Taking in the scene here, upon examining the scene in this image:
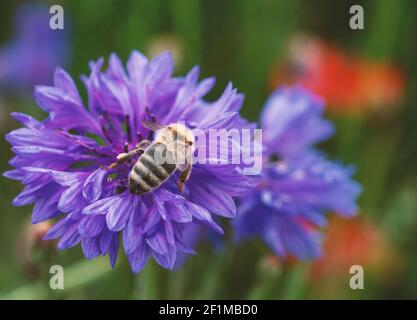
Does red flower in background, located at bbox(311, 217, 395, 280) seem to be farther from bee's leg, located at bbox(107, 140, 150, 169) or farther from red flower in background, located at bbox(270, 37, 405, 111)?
bee's leg, located at bbox(107, 140, 150, 169)

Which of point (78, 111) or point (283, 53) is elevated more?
point (283, 53)

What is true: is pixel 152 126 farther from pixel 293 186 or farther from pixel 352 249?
pixel 352 249

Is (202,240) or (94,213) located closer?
(94,213)

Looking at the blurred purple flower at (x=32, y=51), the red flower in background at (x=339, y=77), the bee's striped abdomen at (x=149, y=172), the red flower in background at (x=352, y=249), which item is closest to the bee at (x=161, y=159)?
the bee's striped abdomen at (x=149, y=172)

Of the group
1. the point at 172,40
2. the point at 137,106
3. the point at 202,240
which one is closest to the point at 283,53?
the point at 172,40

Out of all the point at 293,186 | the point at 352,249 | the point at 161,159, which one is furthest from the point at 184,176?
the point at 352,249

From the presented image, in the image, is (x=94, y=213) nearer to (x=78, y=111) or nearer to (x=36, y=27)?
(x=78, y=111)
